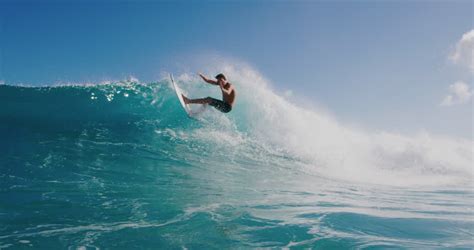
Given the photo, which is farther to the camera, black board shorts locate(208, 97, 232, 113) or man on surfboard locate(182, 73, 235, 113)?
black board shorts locate(208, 97, 232, 113)

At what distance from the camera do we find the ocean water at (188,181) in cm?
464

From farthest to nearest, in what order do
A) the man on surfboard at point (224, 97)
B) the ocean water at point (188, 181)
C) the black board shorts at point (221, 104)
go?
the black board shorts at point (221, 104)
the man on surfboard at point (224, 97)
the ocean water at point (188, 181)

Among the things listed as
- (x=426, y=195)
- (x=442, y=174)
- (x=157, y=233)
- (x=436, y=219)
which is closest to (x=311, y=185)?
(x=426, y=195)

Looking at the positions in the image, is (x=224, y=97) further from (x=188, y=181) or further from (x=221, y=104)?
(x=188, y=181)

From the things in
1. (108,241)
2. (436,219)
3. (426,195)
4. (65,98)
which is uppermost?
(65,98)

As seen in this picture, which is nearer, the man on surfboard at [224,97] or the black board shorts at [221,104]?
the man on surfboard at [224,97]

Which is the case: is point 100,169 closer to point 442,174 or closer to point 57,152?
point 57,152

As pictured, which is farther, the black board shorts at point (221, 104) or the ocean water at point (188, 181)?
the black board shorts at point (221, 104)

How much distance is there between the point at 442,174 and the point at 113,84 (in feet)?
49.6

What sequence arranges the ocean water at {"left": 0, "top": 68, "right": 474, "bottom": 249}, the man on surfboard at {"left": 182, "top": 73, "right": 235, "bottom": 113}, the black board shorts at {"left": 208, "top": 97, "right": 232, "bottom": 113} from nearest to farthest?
1. the ocean water at {"left": 0, "top": 68, "right": 474, "bottom": 249}
2. the man on surfboard at {"left": 182, "top": 73, "right": 235, "bottom": 113}
3. the black board shorts at {"left": 208, "top": 97, "right": 232, "bottom": 113}

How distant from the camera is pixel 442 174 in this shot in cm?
1644

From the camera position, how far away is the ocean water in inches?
183

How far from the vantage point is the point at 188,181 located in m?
8.14

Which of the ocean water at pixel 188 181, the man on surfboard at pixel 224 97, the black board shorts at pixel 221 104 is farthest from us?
the black board shorts at pixel 221 104
